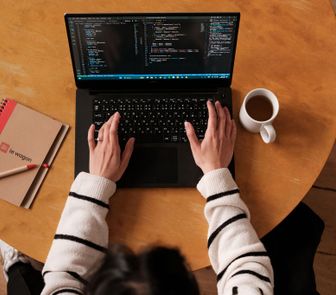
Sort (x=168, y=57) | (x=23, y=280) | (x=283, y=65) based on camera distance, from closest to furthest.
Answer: (x=168, y=57)
(x=283, y=65)
(x=23, y=280)

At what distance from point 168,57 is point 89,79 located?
0.21m

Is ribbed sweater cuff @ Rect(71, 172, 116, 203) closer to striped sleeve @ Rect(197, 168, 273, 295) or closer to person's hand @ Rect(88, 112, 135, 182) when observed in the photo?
person's hand @ Rect(88, 112, 135, 182)

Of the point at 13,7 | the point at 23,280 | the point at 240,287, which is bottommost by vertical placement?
the point at 23,280

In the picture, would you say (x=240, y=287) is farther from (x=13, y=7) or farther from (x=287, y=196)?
(x=13, y=7)

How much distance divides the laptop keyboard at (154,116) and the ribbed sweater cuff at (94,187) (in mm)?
118

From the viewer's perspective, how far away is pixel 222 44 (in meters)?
1.07

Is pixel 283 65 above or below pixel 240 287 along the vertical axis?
above

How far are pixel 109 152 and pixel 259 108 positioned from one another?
1.33ft

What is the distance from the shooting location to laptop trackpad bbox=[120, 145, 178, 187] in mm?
1100

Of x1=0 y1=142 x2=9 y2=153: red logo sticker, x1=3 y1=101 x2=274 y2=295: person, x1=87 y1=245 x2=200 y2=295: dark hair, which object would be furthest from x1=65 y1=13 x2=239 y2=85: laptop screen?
x1=87 y1=245 x2=200 y2=295: dark hair

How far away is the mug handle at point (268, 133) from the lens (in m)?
1.08

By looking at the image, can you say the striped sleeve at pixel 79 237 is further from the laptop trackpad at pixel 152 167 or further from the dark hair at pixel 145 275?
the dark hair at pixel 145 275

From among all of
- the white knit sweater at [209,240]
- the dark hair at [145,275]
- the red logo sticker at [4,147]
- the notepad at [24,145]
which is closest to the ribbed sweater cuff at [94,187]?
the white knit sweater at [209,240]

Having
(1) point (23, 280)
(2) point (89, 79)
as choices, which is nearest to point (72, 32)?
(2) point (89, 79)
